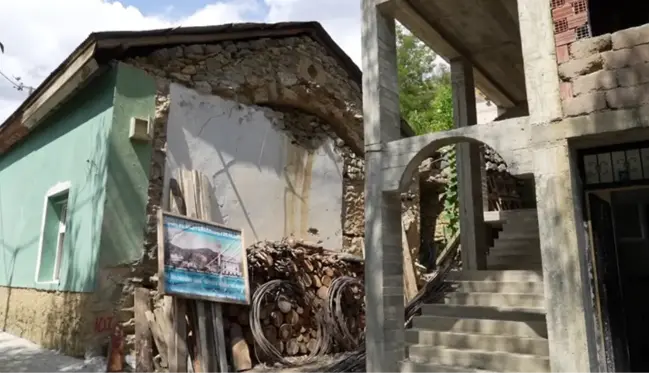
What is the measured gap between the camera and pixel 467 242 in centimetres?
732

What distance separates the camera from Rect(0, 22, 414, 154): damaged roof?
6660 mm

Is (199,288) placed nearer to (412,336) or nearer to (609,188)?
(412,336)

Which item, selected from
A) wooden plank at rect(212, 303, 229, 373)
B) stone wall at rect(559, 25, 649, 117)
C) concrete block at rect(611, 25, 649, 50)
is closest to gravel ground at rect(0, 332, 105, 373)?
wooden plank at rect(212, 303, 229, 373)

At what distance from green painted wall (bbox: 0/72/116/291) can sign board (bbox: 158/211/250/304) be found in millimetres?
1075

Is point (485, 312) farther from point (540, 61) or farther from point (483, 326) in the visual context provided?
point (540, 61)

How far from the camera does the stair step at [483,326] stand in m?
4.81

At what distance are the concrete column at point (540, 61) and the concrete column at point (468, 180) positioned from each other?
3095 mm

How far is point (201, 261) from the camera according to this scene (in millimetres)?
6227

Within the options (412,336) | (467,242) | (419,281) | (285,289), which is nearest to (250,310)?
(285,289)

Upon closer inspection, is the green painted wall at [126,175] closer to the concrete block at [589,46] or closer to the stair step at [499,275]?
the stair step at [499,275]

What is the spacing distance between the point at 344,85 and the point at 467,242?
420cm

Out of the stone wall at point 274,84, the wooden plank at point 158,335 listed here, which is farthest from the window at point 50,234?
the wooden plank at point 158,335

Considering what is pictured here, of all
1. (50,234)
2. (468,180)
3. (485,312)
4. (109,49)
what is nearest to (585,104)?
(485,312)

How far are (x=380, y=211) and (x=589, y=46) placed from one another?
7.89ft
